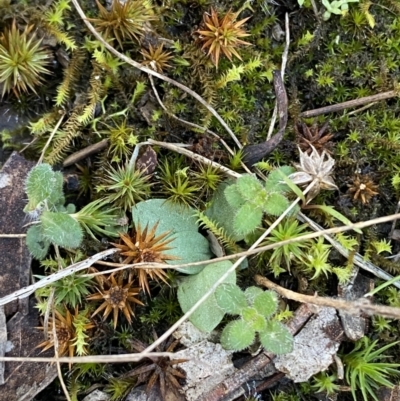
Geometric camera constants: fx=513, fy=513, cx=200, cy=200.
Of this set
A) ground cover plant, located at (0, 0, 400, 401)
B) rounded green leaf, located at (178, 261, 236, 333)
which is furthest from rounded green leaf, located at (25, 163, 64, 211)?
rounded green leaf, located at (178, 261, 236, 333)

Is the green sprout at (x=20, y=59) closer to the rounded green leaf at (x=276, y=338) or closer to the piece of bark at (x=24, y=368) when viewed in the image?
the piece of bark at (x=24, y=368)

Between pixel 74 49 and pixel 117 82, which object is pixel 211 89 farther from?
pixel 74 49

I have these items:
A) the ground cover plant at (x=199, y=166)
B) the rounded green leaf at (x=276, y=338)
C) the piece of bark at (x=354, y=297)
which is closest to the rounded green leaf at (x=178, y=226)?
the ground cover plant at (x=199, y=166)

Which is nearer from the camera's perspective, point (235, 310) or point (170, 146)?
point (235, 310)

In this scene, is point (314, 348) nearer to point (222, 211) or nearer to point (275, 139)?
point (222, 211)

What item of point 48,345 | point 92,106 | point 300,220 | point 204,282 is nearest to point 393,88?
point 300,220

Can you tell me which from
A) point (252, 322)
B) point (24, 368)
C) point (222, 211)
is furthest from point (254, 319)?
point (24, 368)
